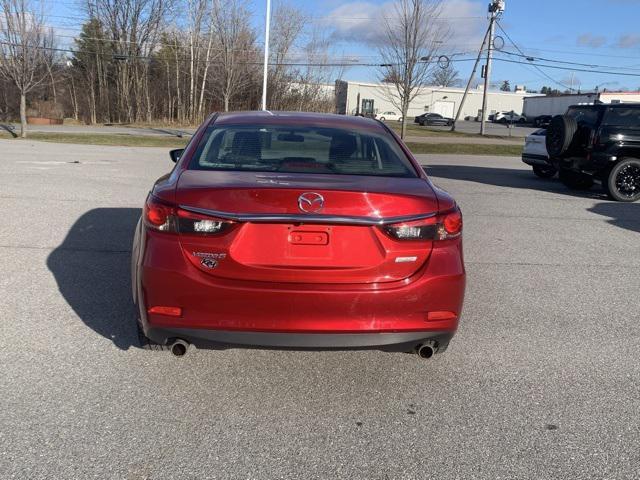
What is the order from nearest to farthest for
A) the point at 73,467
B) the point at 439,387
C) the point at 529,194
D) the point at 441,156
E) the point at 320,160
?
the point at 73,467 → the point at 439,387 → the point at 320,160 → the point at 529,194 → the point at 441,156

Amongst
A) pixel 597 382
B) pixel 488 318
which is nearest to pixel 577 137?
pixel 488 318

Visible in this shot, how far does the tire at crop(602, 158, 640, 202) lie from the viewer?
11.0 meters

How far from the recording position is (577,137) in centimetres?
1129

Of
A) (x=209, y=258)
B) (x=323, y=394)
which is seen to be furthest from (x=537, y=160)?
(x=209, y=258)

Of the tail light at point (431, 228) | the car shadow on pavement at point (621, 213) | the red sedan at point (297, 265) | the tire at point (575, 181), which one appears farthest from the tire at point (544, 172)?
the red sedan at point (297, 265)

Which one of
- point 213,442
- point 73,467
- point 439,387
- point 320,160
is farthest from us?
point 320,160

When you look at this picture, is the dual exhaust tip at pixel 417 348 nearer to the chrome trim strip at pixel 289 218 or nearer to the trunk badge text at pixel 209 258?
the trunk badge text at pixel 209 258

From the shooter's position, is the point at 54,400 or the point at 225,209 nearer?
the point at 225,209

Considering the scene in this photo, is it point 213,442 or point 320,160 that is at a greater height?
point 320,160

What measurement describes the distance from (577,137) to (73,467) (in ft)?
36.4

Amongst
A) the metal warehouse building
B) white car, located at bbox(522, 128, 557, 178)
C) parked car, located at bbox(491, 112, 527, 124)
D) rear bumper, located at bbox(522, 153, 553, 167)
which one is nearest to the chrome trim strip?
white car, located at bbox(522, 128, 557, 178)

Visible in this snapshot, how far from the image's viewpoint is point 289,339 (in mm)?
2961

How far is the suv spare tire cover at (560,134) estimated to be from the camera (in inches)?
438

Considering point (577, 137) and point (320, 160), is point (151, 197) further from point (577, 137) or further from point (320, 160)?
point (577, 137)
